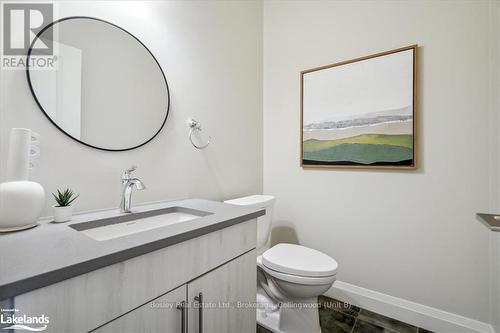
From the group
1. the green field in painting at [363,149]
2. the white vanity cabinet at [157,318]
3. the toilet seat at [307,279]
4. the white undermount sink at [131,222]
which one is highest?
the green field in painting at [363,149]

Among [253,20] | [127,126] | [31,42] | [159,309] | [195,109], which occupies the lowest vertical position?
[159,309]

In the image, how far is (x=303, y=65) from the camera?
6.43 ft

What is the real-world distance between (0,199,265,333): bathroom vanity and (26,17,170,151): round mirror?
16.5 inches

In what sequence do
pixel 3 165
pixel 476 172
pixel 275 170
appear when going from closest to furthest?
pixel 3 165
pixel 476 172
pixel 275 170

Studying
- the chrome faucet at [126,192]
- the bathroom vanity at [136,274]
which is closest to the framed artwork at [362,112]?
the bathroom vanity at [136,274]

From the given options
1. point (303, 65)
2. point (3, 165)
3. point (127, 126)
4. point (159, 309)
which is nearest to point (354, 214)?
point (303, 65)

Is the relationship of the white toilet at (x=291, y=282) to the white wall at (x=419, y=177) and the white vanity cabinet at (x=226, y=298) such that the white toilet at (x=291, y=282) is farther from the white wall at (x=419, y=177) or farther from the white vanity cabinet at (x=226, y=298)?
the white wall at (x=419, y=177)

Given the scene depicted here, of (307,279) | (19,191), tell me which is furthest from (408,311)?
(19,191)

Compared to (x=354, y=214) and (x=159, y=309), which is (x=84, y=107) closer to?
(x=159, y=309)

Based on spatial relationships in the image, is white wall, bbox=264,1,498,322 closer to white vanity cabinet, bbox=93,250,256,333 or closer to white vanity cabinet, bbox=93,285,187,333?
white vanity cabinet, bbox=93,250,256,333

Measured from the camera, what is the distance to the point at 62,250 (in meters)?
0.62

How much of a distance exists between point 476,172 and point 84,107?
2126mm

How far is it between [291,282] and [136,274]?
2.94ft

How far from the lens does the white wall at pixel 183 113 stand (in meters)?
0.98
